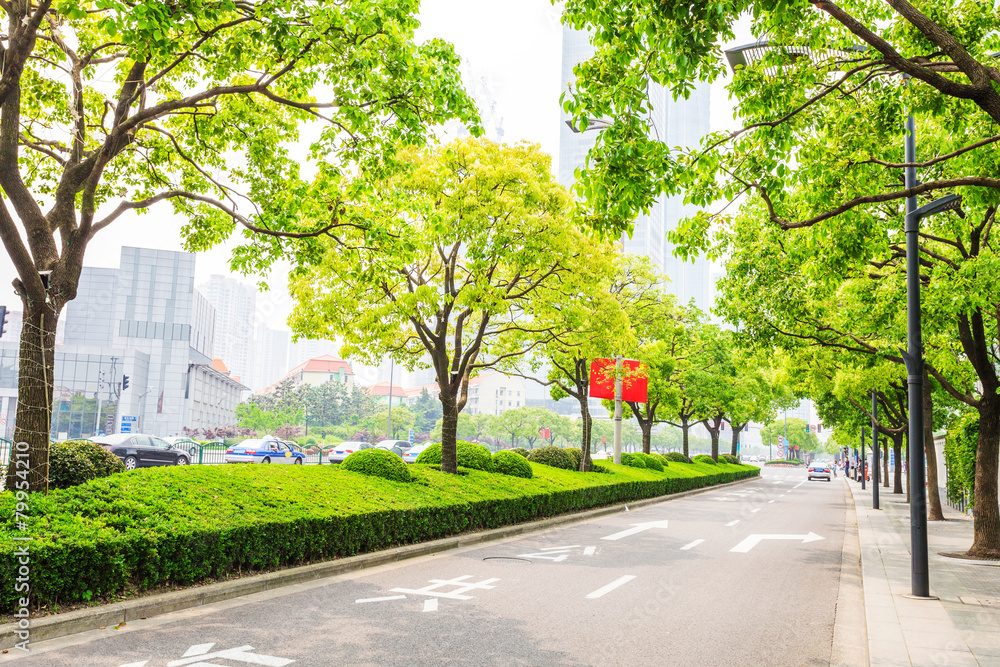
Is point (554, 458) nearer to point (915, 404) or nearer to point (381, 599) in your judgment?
point (915, 404)

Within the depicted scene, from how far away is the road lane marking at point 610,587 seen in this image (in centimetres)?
902

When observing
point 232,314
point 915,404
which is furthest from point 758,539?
point 232,314

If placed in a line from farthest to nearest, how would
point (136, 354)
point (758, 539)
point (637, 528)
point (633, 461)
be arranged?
1. point (136, 354)
2. point (633, 461)
3. point (637, 528)
4. point (758, 539)

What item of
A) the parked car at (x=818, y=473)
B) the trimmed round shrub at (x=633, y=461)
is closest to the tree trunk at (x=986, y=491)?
the trimmed round shrub at (x=633, y=461)

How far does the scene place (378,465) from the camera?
14383 millimetres

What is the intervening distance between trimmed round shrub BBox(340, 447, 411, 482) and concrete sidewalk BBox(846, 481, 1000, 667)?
28.0 feet

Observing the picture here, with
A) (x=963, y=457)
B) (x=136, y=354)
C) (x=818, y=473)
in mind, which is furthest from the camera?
(x=136, y=354)

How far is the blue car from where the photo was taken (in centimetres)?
3362

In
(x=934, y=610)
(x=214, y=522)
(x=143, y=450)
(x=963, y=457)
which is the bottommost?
(x=934, y=610)

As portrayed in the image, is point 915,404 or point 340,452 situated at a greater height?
point 915,404

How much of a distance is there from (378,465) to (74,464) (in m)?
6.15

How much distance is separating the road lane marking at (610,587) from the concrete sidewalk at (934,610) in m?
3.08

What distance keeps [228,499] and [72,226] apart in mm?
4067

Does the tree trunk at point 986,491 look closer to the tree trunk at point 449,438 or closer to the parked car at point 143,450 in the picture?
the tree trunk at point 449,438
